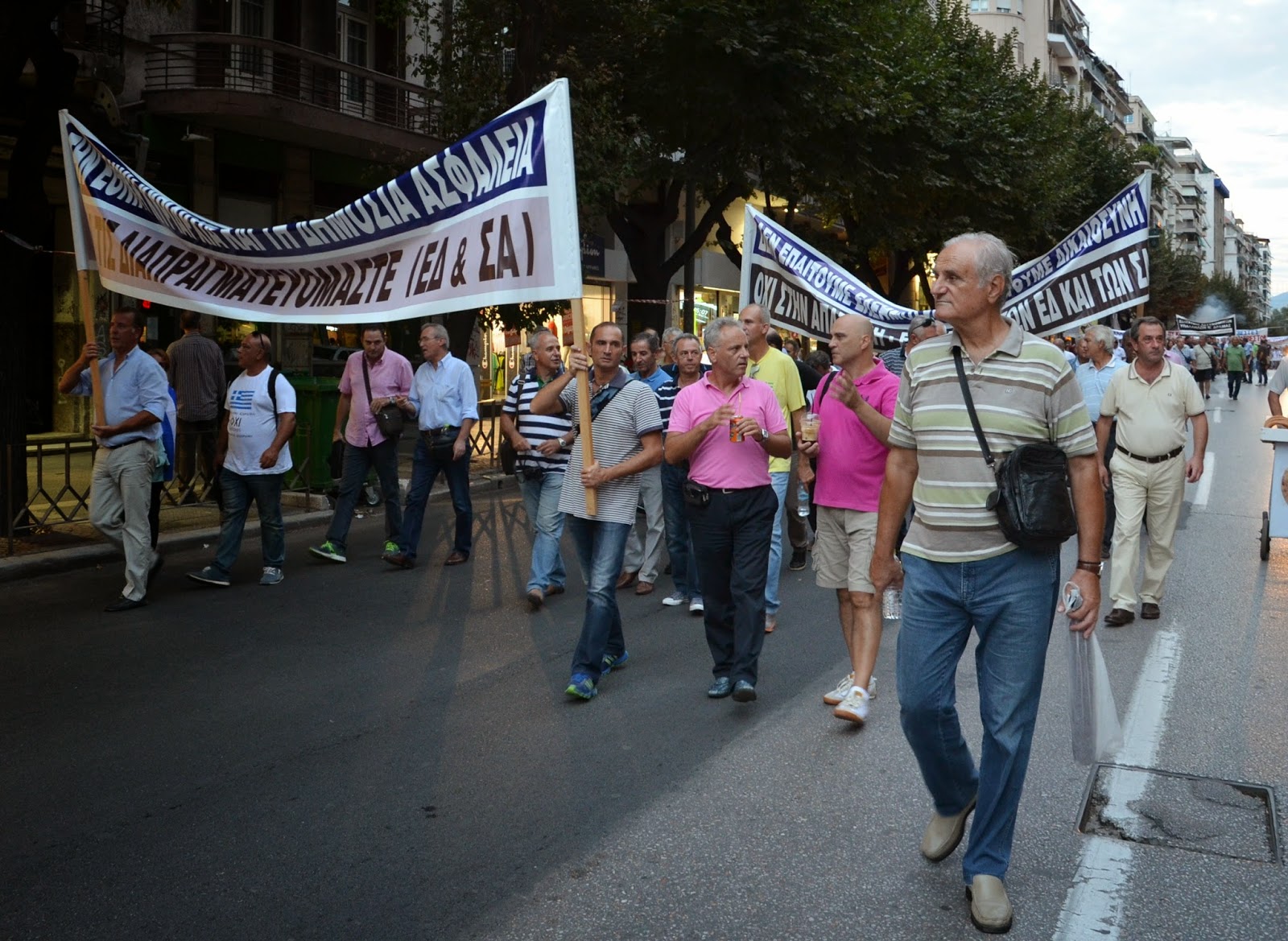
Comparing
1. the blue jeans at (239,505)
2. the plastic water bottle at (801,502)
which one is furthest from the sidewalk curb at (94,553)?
the plastic water bottle at (801,502)

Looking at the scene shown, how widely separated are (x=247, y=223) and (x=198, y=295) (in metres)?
13.4

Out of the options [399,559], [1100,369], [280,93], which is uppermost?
[280,93]

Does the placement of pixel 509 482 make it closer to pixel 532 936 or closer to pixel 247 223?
pixel 247 223

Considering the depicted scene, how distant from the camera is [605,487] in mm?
6391

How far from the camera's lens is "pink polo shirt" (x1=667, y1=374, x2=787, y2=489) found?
6148 mm

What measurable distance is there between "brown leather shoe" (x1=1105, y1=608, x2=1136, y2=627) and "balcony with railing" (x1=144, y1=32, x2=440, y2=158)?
1419cm

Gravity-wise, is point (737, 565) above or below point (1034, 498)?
below

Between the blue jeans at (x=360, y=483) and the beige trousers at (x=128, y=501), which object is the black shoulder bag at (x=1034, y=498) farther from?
the blue jeans at (x=360, y=483)

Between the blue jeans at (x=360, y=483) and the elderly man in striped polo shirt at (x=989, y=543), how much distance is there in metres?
7.05

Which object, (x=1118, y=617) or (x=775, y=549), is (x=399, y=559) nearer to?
(x=775, y=549)

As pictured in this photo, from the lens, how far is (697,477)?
6188 mm

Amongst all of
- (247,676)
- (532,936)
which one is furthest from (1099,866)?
(247,676)

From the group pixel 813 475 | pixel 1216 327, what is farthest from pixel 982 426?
pixel 1216 327

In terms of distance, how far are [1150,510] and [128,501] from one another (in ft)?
21.3
